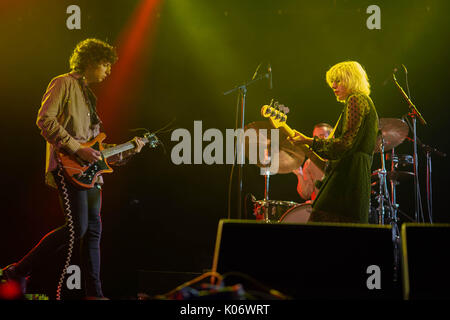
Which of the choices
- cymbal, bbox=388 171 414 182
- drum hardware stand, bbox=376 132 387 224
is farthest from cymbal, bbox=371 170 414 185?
drum hardware stand, bbox=376 132 387 224

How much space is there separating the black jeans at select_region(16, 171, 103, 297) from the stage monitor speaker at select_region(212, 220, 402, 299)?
6.36 ft

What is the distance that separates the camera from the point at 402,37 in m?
5.59

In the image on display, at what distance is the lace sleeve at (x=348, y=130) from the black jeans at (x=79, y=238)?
1687mm

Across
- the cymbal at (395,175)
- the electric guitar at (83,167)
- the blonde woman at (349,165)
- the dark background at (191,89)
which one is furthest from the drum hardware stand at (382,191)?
the electric guitar at (83,167)

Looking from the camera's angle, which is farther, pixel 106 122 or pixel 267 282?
pixel 106 122

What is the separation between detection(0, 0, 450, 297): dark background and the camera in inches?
209

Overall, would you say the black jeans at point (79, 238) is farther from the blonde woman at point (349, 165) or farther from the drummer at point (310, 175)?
the drummer at point (310, 175)

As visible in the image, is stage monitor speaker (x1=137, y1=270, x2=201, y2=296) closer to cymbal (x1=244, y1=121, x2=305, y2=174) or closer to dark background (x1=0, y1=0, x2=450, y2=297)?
dark background (x1=0, y1=0, x2=450, y2=297)

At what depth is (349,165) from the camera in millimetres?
3033
